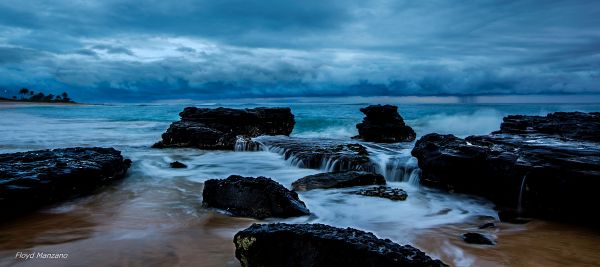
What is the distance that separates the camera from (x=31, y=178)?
244 inches

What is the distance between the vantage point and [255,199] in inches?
232

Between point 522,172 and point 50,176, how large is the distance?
7647mm

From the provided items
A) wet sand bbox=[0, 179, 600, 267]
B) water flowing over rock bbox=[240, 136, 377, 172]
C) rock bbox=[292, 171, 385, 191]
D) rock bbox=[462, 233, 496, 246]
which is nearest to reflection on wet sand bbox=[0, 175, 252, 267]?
wet sand bbox=[0, 179, 600, 267]

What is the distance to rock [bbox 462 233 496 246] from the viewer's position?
4812mm

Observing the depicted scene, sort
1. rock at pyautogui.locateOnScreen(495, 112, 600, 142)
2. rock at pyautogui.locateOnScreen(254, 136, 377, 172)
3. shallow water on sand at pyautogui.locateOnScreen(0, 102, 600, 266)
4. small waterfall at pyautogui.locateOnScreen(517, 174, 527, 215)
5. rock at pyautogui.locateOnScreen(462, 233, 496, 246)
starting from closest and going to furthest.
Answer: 1. shallow water on sand at pyautogui.locateOnScreen(0, 102, 600, 266)
2. rock at pyautogui.locateOnScreen(462, 233, 496, 246)
3. small waterfall at pyautogui.locateOnScreen(517, 174, 527, 215)
4. rock at pyautogui.locateOnScreen(495, 112, 600, 142)
5. rock at pyautogui.locateOnScreen(254, 136, 377, 172)

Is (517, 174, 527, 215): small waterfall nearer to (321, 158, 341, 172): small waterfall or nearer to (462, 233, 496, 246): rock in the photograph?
(462, 233, 496, 246): rock

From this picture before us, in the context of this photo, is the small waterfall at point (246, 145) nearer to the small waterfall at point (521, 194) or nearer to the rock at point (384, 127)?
the rock at point (384, 127)

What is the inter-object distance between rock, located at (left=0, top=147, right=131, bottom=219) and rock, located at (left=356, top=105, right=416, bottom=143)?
1201 centimetres

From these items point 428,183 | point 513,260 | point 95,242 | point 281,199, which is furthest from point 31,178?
point 428,183

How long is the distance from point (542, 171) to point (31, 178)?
790cm

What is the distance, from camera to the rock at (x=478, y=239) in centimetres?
481

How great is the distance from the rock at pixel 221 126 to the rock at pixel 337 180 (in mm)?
6781

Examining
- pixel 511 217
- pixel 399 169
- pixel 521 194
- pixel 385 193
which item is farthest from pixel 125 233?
pixel 399 169

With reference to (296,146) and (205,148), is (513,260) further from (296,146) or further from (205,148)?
(205,148)
